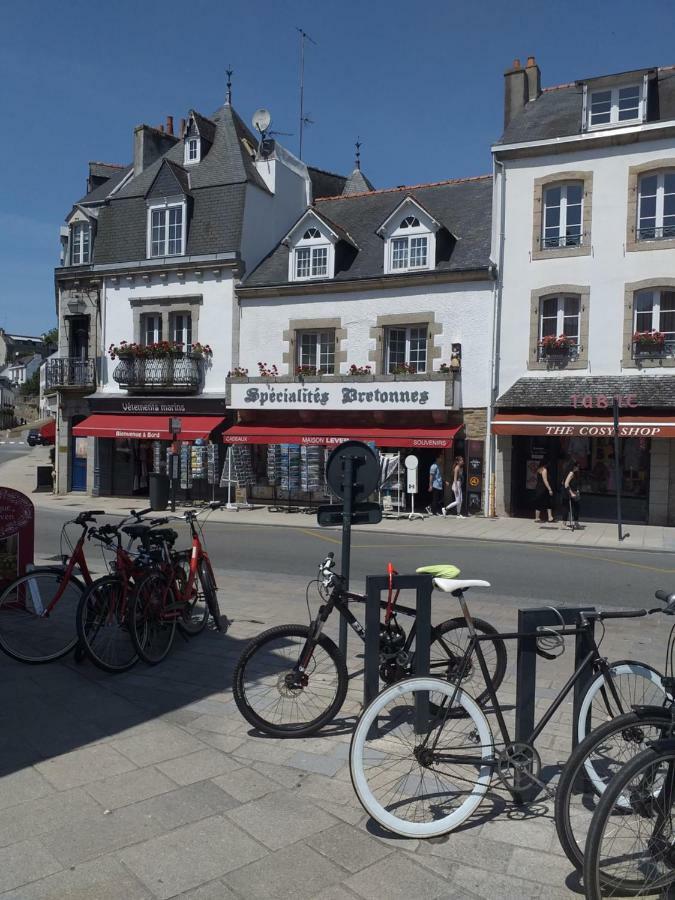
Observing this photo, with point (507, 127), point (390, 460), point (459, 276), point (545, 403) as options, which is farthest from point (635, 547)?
point (507, 127)

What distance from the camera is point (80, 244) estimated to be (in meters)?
27.2

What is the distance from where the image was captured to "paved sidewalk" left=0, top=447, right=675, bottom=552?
16.4m

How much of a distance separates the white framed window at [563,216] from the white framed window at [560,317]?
1.34 meters

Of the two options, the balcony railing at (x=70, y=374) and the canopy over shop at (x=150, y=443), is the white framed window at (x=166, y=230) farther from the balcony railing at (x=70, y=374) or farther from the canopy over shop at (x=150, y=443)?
the canopy over shop at (x=150, y=443)

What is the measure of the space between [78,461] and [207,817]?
24.7 metres

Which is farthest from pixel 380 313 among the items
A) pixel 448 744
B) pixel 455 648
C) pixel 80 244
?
pixel 448 744

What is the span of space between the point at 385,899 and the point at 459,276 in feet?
62.1

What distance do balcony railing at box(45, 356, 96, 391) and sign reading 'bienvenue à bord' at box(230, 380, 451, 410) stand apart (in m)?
5.90

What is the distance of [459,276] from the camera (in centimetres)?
2091

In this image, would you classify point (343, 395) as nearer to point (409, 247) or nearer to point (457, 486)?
point (457, 486)

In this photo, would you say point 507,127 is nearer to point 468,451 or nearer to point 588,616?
point 468,451

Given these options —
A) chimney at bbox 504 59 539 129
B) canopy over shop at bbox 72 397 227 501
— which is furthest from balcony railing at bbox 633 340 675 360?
canopy over shop at bbox 72 397 227 501

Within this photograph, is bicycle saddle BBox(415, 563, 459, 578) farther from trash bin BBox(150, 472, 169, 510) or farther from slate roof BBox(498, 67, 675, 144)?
slate roof BBox(498, 67, 675, 144)

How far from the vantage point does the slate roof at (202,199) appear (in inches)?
958
